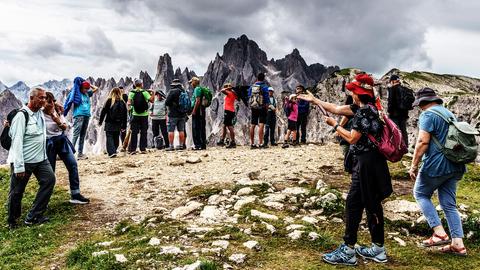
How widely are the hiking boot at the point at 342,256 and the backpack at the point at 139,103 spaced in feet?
46.0

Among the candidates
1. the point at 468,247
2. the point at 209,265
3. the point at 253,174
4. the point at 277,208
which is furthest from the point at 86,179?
the point at 468,247

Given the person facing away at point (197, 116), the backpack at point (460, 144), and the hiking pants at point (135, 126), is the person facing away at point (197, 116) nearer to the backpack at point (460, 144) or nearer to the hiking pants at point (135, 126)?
the hiking pants at point (135, 126)

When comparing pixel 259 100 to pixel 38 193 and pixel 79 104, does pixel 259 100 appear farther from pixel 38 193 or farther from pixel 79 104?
pixel 38 193

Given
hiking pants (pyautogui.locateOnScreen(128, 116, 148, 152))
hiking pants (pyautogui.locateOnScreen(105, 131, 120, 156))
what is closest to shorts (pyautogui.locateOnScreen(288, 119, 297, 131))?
hiking pants (pyautogui.locateOnScreen(128, 116, 148, 152))

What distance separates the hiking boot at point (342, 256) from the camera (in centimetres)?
673

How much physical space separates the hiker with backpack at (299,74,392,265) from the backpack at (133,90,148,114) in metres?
13.5

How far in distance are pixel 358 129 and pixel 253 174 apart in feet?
23.2

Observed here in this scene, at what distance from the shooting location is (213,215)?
9.42 m

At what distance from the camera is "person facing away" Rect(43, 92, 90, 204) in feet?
35.2

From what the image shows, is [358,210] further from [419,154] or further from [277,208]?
[277,208]

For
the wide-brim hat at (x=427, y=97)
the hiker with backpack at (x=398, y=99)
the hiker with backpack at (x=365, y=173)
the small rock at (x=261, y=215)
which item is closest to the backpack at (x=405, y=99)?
the hiker with backpack at (x=398, y=99)

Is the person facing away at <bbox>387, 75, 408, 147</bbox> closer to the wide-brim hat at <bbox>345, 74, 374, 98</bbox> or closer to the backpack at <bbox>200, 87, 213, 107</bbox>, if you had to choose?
the backpack at <bbox>200, 87, 213, 107</bbox>

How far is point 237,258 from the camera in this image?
22.1 ft

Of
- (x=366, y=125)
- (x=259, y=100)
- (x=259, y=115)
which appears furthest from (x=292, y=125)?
(x=366, y=125)
